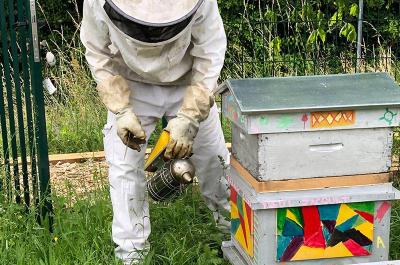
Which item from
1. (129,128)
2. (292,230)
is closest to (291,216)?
(292,230)

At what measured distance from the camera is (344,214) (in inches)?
122

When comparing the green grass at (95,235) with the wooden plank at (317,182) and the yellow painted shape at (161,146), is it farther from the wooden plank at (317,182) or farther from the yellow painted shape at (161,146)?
the wooden plank at (317,182)

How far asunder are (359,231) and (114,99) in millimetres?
1364

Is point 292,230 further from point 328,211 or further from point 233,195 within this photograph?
point 233,195

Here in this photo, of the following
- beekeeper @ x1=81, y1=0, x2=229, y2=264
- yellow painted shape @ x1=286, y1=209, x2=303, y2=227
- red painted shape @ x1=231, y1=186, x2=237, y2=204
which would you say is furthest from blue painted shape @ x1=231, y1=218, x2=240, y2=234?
yellow painted shape @ x1=286, y1=209, x2=303, y2=227

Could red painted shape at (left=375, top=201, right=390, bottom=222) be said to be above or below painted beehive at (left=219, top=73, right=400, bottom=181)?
below

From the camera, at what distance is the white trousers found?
3541mm

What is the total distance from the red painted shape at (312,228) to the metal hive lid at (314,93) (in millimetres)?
487

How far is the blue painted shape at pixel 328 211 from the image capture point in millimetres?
3088

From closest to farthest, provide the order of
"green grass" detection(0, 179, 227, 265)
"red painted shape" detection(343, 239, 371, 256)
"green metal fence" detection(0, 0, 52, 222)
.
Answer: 1. "red painted shape" detection(343, 239, 371, 256)
2. "green grass" detection(0, 179, 227, 265)
3. "green metal fence" detection(0, 0, 52, 222)

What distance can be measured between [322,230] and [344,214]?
13 cm

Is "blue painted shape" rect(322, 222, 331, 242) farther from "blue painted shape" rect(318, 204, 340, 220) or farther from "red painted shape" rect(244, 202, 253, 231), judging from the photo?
"red painted shape" rect(244, 202, 253, 231)

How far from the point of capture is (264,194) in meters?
3.03

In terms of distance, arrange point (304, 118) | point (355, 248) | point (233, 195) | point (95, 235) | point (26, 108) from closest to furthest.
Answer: point (304, 118) < point (355, 248) < point (233, 195) < point (95, 235) < point (26, 108)
